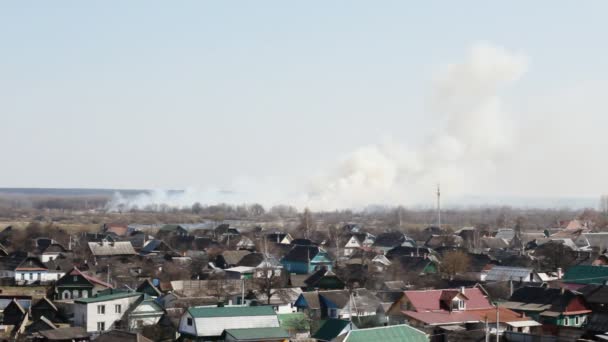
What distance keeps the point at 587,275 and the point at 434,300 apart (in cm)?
945

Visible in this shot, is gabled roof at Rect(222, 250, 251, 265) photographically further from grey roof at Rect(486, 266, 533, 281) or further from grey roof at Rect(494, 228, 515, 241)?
grey roof at Rect(494, 228, 515, 241)

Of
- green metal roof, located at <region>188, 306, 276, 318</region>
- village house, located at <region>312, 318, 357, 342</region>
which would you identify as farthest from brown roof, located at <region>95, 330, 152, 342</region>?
village house, located at <region>312, 318, 357, 342</region>

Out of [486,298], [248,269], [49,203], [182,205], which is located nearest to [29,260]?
[248,269]

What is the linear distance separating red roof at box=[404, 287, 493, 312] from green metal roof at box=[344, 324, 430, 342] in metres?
4.19

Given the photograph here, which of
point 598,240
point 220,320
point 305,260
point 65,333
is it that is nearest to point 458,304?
point 220,320

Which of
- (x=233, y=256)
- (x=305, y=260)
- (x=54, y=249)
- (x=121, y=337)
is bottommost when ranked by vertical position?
(x=121, y=337)

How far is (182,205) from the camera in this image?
437 ft

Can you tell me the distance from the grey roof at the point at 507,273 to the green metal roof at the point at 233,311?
596 inches

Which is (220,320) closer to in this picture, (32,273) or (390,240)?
(32,273)

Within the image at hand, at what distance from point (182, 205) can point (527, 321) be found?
107553 millimetres

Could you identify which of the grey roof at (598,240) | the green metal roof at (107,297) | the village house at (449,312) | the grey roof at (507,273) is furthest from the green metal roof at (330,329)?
the grey roof at (598,240)

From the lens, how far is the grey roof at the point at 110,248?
154 ft

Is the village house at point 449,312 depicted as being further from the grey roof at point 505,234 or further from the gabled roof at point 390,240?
the grey roof at point 505,234

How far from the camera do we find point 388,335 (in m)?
23.3
